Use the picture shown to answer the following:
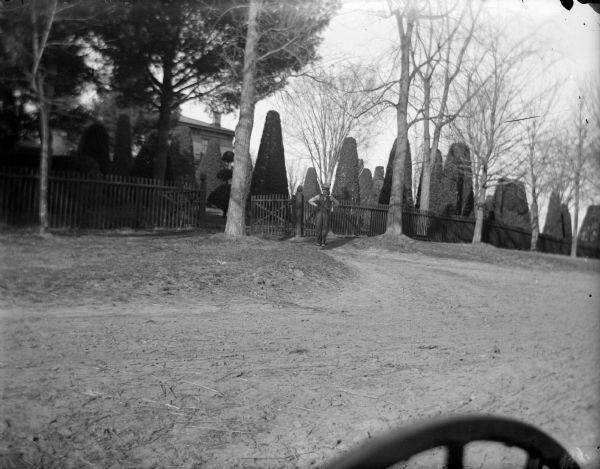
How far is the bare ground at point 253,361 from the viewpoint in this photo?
2.63m

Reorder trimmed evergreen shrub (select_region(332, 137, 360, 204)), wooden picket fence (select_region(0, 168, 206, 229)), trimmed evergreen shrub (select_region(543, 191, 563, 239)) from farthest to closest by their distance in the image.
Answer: trimmed evergreen shrub (select_region(543, 191, 563, 239)), trimmed evergreen shrub (select_region(332, 137, 360, 204)), wooden picket fence (select_region(0, 168, 206, 229))

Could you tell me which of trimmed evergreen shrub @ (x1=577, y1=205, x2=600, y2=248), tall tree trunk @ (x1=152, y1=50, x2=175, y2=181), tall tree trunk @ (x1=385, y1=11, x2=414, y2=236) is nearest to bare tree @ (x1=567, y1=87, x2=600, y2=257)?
trimmed evergreen shrub @ (x1=577, y1=205, x2=600, y2=248)

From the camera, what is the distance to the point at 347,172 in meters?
29.7

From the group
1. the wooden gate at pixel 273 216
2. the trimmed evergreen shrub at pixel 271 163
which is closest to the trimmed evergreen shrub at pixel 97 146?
the wooden gate at pixel 273 216

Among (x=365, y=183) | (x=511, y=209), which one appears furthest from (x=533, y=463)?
(x=365, y=183)

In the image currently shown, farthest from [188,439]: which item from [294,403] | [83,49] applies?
[83,49]

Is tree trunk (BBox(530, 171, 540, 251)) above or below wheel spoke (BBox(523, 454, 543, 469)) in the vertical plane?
above

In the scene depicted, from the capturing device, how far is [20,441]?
8.05 feet

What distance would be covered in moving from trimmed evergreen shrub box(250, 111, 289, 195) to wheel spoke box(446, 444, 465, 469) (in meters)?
24.3

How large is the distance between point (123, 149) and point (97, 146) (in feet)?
15.4

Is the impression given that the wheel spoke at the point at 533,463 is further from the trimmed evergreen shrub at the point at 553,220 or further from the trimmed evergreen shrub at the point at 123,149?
the trimmed evergreen shrub at the point at 553,220

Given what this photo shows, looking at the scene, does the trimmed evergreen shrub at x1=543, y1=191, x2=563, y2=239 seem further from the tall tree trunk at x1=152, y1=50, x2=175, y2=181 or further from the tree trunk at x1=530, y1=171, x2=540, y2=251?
the tall tree trunk at x1=152, y1=50, x2=175, y2=181

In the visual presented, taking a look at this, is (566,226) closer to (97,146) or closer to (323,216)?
(323,216)

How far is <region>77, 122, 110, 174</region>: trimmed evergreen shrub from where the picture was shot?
19.6 meters
